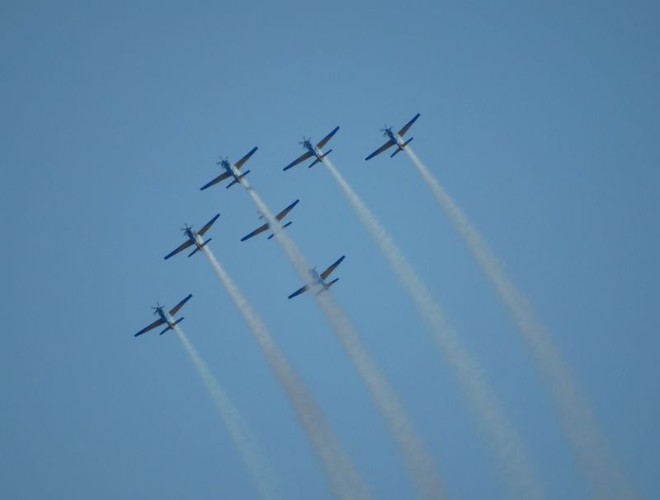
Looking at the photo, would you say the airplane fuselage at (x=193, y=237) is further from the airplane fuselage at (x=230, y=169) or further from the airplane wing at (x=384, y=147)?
the airplane wing at (x=384, y=147)

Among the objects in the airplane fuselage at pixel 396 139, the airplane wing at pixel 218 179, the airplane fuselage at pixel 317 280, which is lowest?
the airplane fuselage at pixel 317 280

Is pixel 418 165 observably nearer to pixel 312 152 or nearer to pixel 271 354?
pixel 312 152

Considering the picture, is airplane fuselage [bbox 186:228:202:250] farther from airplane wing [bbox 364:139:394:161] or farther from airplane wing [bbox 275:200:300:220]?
airplane wing [bbox 364:139:394:161]

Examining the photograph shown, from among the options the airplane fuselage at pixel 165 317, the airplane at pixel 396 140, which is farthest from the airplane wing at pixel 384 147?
the airplane fuselage at pixel 165 317

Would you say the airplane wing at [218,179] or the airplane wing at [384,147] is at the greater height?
the airplane wing at [218,179]

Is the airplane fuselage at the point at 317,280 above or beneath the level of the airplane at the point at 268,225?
beneath

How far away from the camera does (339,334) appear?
74438mm

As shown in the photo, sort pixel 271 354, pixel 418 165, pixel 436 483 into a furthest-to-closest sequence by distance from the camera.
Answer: pixel 418 165, pixel 271 354, pixel 436 483

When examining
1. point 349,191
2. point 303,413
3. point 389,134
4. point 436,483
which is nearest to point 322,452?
point 303,413

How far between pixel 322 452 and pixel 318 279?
1520cm

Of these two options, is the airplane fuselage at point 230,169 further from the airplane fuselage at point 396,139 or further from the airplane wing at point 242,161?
the airplane fuselage at point 396,139

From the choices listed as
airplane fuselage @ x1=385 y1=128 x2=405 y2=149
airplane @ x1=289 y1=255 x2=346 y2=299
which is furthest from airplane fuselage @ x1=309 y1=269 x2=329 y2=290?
airplane fuselage @ x1=385 y1=128 x2=405 y2=149

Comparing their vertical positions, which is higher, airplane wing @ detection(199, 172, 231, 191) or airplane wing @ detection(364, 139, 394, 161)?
airplane wing @ detection(199, 172, 231, 191)

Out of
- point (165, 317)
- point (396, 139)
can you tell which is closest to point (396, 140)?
point (396, 139)
